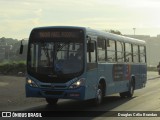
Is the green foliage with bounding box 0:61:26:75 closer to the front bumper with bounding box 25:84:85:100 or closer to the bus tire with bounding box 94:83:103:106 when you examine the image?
the bus tire with bounding box 94:83:103:106

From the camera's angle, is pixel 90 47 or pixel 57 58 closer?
pixel 57 58

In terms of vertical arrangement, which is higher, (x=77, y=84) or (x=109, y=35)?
(x=109, y=35)

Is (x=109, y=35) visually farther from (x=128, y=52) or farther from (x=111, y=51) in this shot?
(x=128, y=52)

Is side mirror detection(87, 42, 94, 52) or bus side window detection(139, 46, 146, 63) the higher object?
side mirror detection(87, 42, 94, 52)

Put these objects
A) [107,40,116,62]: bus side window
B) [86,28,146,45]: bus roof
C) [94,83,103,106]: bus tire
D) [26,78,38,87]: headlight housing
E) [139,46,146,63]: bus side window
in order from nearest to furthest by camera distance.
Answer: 1. [26,78,38,87]: headlight housing
2. [86,28,146,45]: bus roof
3. [94,83,103,106]: bus tire
4. [107,40,116,62]: bus side window
5. [139,46,146,63]: bus side window

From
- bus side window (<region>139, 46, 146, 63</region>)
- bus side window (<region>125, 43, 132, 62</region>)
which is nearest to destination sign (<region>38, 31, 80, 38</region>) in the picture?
bus side window (<region>125, 43, 132, 62</region>)

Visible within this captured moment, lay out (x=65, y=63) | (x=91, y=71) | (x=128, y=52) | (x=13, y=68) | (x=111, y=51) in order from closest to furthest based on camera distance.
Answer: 1. (x=65, y=63)
2. (x=91, y=71)
3. (x=111, y=51)
4. (x=128, y=52)
5. (x=13, y=68)

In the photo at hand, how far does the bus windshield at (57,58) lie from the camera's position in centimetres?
1572

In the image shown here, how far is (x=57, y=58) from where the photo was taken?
15812 mm

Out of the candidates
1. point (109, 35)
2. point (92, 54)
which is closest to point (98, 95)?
point (92, 54)

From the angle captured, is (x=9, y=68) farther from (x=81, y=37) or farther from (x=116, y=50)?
(x=81, y=37)

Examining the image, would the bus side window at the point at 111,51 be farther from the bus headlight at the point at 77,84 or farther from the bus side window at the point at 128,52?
the bus headlight at the point at 77,84

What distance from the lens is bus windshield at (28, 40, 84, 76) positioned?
51.6ft

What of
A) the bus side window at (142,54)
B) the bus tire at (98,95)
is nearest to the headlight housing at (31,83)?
the bus tire at (98,95)
